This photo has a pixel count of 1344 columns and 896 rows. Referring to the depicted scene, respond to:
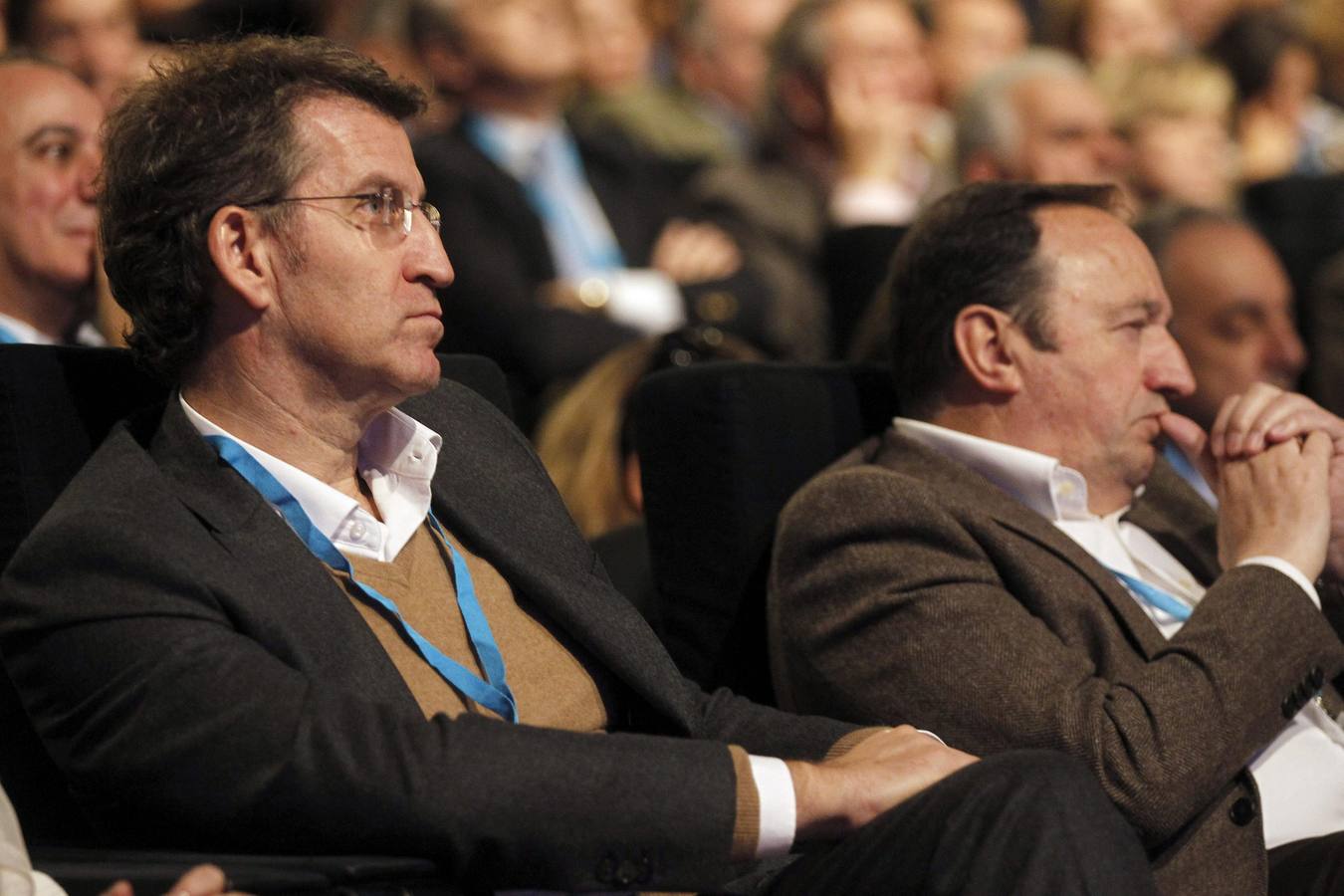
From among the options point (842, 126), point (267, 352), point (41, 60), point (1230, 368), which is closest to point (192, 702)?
point (267, 352)

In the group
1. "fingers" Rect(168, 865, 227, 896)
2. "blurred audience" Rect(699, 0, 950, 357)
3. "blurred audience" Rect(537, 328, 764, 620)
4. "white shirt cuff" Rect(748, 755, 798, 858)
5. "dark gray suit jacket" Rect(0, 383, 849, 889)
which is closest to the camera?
"fingers" Rect(168, 865, 227, 896)

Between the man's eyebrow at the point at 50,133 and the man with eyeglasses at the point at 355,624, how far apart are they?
→ 136 cm

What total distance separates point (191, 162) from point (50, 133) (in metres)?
1.49

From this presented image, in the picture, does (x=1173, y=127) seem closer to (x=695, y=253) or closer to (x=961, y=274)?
(x=695, y=253)

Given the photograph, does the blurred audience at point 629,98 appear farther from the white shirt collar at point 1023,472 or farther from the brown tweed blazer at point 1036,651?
the brown tweed blazer at point 1036,651

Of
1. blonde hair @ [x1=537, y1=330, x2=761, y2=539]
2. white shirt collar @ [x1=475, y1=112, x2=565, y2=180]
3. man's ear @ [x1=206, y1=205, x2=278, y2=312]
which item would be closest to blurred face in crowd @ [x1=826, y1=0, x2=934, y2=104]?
white shirt collar @ [x1=475, y1=112, x2=565, y2=180]

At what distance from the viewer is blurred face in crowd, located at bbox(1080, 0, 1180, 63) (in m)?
7.09

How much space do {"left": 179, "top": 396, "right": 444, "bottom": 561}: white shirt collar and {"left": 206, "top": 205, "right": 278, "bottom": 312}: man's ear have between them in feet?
0.56

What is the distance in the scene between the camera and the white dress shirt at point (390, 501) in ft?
6.82

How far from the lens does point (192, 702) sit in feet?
6.46

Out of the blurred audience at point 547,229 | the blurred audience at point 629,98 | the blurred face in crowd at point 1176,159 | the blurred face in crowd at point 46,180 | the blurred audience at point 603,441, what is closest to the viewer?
the blurred face in crowd at point 46,180

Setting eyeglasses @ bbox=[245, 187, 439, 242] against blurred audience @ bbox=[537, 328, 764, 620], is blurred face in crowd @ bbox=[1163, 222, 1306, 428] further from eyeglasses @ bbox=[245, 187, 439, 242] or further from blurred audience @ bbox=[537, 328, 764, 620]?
eyeglasses @ bbox=[245, 187, 439, 242]

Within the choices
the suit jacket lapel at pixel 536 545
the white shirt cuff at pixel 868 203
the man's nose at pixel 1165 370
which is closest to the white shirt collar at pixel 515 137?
the white shirt cuff at pixel 868 203

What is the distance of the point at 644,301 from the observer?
5.09m
